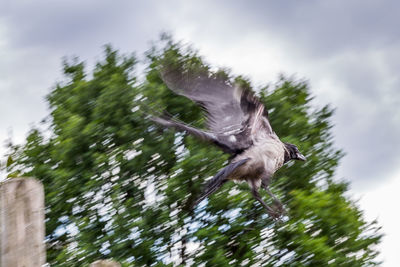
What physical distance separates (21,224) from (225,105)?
4.87 m

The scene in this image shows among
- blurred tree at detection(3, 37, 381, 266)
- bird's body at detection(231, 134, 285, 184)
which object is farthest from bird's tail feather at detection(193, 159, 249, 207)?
blurred tree at detection(3, 37, 381, 266)

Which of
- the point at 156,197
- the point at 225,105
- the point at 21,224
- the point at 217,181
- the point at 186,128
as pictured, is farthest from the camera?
the point at 156,197

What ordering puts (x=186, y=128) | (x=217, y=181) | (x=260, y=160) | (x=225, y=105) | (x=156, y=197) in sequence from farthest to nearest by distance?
(x=156, y=197)
(x=225, y=105)
(x=260, y=160)
(x=217, y=181)
(x=186, y=128)

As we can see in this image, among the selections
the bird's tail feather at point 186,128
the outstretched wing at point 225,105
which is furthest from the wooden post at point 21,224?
the outstretched wing at point 225,105

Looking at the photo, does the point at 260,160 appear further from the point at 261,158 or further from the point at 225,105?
the point at 225,105

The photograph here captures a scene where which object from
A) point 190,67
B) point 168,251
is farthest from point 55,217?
point 190,67

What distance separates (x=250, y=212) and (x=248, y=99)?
302 cm

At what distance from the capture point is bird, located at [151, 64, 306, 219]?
8.81 meters

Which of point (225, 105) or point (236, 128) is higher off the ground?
point (225, 105)

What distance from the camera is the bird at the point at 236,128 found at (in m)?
8.81

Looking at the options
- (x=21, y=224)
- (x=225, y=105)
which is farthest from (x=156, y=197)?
(x=21, y=224)

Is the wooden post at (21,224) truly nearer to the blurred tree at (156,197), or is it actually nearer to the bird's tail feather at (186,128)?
the bird's tail feather at (186,128)

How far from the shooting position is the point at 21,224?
4.66 m

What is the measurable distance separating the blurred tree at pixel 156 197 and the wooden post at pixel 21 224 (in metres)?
6.09
